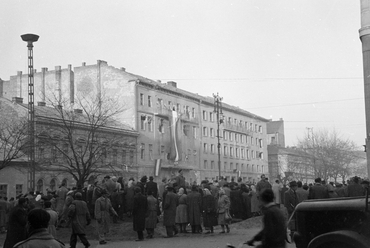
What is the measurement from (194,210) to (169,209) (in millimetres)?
1198

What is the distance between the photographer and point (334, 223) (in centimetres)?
760

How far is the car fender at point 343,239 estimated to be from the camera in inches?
275

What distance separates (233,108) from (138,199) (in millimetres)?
69159

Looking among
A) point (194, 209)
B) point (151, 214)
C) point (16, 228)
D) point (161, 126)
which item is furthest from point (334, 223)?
point (161, 126)

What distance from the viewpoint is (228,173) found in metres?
82.2

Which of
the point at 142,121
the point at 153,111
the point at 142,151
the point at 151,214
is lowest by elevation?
the point at 151,214

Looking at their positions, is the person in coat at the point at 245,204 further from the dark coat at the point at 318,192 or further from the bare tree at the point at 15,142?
the bare tree at the point at 15,142

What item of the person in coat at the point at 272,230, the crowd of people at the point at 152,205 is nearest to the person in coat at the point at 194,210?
the crowd of people at the point at 152,205

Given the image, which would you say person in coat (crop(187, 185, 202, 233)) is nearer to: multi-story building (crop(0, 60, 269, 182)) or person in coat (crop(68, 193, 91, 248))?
person in coat (crop(68, 193, 91, 248))

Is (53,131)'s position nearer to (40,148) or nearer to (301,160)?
(40,148)

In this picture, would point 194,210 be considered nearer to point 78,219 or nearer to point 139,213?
point 139,213

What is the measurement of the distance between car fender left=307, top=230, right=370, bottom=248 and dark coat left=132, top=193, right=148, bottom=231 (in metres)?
11.1

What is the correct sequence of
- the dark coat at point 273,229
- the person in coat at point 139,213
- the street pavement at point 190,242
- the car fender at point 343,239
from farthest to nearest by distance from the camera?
1. the person in coat at point 139,213
2. the street pavement at point 190,242
3. the dark coat at point 273,229
4. the car fender at point 343,239

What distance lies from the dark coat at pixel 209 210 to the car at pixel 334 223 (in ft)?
39.8
